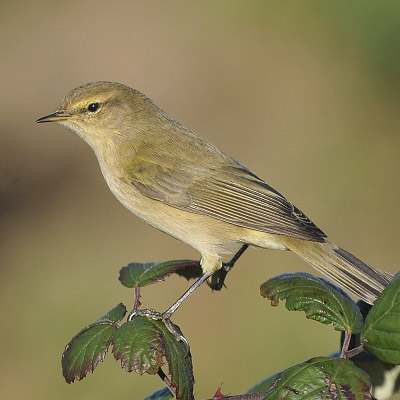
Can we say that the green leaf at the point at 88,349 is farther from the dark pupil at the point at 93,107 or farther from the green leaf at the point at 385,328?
the dark pupil at the point at 93,107

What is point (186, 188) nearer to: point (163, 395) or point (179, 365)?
point (163, 395)

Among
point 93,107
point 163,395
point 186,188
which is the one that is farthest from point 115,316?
point 93,107

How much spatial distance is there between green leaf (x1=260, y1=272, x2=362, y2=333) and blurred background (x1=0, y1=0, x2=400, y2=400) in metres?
3.33

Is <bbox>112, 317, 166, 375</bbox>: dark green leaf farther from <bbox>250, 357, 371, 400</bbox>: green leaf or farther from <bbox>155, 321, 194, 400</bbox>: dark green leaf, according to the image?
<bbox>250, 357, 371, 400</bbox>: green leaf

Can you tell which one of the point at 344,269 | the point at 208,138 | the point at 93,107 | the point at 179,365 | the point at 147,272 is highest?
the point at 93,107

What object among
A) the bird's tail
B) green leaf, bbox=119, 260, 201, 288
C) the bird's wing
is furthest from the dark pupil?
green leaf, bbox=119, 260, 201, 288

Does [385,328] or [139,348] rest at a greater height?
[385,328]

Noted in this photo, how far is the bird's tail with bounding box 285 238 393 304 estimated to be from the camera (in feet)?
11.5

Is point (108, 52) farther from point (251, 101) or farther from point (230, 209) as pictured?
point (230, 209)

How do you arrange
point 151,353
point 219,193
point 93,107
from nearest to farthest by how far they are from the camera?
1. point 151,353
2. point 219,193
3. point 93,107

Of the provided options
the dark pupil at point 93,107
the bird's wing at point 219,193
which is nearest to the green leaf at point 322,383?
the bird's wing at point 219,193

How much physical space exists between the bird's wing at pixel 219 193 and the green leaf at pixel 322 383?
1784 mm

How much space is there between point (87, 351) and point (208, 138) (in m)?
6.59

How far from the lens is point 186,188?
4152 millimetres
